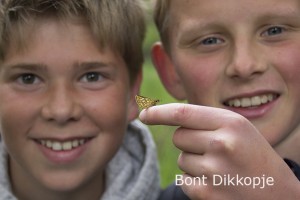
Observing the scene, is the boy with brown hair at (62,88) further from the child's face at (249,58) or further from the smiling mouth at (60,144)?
the child's face at (249,58)

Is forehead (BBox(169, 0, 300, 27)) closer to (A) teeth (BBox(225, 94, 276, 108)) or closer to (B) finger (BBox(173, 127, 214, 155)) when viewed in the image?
(A) teeth (BBox(225, 94, 276, 108))

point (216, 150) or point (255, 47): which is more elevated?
point (255, 47)

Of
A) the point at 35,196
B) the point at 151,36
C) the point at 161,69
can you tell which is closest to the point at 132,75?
the point at 161,69

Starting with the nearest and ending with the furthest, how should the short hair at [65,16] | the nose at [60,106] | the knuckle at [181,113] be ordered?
the knuckle at [181,113] → the nose at [60,106] → the short hair at [65,16]

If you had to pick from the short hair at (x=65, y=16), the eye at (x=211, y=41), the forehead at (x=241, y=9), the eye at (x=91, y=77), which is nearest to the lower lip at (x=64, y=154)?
the eye at (x=91, y=77)

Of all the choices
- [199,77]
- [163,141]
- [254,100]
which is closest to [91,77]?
[199,77]

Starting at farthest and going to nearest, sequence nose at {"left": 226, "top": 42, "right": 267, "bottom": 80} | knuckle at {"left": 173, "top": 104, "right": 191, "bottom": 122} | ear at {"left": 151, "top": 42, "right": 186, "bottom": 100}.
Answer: ear at {"left": 151, "top": 42, "right": 186, "bottom": 100} < nose at {"left": 226, "top": 42, "right": 267, "bottom": 80} < knuckle at {"left": 173, "top": 104, "right": 191, "bottom": 122}

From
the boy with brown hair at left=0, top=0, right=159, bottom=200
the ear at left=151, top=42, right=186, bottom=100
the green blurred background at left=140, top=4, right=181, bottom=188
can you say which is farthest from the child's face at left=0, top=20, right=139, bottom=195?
the green blurred background at left=140, top=4, right=181, bottom=188

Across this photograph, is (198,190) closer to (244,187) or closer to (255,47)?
(244,187)

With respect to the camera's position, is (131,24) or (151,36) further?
(151,36)
